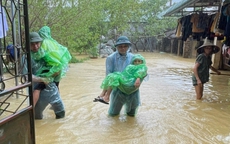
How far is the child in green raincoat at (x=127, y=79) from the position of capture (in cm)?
323

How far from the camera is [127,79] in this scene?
329 cm

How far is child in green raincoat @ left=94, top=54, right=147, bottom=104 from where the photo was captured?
3234 millimetres

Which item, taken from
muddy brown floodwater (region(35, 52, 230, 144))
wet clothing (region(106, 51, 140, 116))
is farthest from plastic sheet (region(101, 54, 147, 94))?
muddy brown floodwater (region(35, 52, 230, 144))

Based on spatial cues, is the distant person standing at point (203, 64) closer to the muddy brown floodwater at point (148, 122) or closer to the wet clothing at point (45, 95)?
the muddy brown floodwater at point (148, 122)

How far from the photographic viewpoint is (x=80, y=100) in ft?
16.5

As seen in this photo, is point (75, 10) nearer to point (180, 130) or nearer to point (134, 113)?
point (134, 113)

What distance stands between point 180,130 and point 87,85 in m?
3.75

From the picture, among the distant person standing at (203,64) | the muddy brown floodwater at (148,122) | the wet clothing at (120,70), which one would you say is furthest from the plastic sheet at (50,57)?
the distant person standing at (203,64)

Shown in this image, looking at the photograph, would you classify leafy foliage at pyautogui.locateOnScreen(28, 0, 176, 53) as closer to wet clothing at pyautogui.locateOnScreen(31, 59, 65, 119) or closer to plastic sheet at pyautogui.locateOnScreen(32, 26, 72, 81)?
plastic sheet at pyautogui.locateOnScreen(32, 26, 72, 81)

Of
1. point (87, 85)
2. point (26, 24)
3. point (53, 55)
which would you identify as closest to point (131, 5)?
point (87, 85)

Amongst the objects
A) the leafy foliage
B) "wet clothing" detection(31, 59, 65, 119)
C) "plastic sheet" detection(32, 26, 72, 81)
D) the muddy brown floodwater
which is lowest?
the muddy brown floodwater

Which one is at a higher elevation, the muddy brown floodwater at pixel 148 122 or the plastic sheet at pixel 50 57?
the plastic sheet at pixel 50 57

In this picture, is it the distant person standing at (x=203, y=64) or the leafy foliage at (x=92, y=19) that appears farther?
the leafy foliage at (x=92, y=19)

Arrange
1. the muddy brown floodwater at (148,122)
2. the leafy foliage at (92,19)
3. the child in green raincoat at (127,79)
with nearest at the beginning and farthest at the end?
the muddy brown floodwater at (148,122) → the child in green raincoat at (127,79) → the leafy foliage at (92,19)
